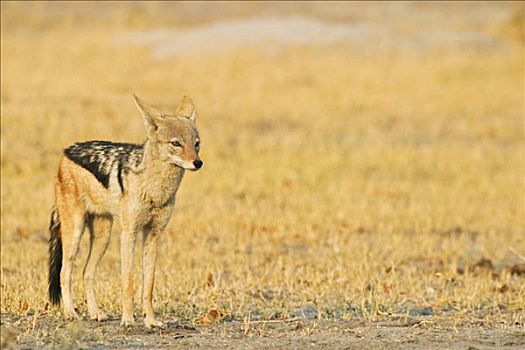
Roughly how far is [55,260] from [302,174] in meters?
9.39

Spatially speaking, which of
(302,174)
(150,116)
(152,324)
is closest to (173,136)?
(150,116)

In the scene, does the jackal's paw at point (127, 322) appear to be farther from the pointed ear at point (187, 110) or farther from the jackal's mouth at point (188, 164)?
the pointed ear at point (187, 110)

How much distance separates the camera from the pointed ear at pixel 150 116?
25.3 feet

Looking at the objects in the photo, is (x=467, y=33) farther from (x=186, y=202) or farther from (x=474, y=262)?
(x=474, y=262)

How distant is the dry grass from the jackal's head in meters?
1.53

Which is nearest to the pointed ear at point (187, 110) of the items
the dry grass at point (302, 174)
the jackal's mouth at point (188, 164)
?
the jackal's mouth at point (188, 164)

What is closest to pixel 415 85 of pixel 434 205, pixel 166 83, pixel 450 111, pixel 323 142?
pixel 450 111

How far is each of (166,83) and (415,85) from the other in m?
7.01

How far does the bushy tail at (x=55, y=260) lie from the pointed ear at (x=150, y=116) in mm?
1514

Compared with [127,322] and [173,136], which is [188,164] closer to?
[173,136]

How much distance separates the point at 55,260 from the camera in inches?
345

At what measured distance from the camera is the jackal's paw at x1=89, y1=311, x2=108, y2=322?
26.9 feet

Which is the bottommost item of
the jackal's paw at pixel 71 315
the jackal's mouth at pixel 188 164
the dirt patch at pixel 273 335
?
the dirt patch at pixel 273 335

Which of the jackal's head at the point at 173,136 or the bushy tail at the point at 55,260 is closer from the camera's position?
the jackal's head at the point at 173,136
